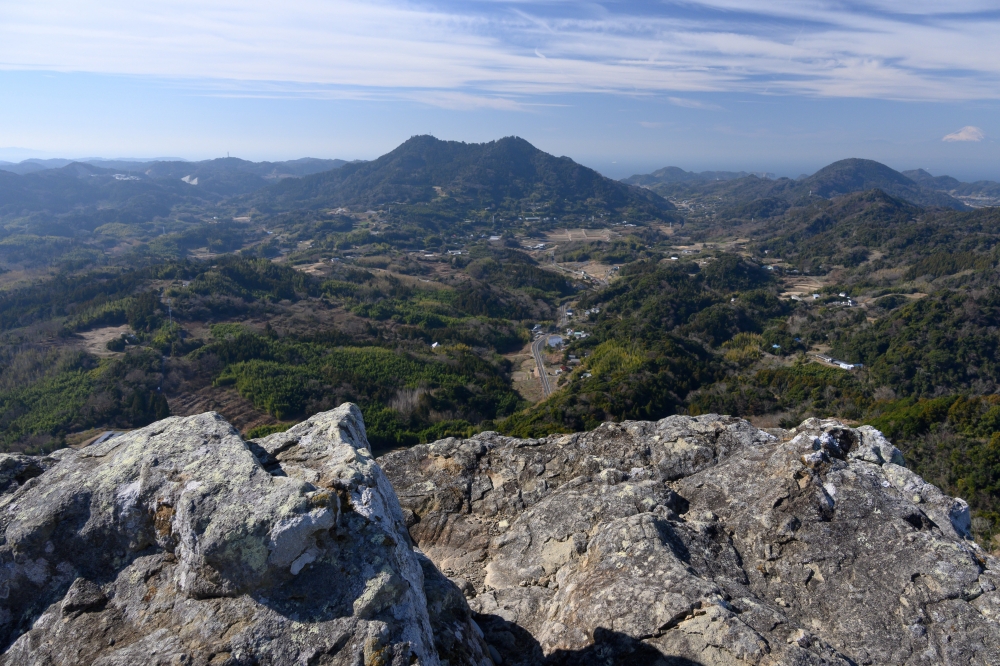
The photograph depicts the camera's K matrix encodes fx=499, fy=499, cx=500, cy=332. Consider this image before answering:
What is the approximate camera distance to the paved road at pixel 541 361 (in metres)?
59.2

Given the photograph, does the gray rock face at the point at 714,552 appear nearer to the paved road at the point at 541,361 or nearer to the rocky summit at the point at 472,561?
the rocky summit at the point at 472,561

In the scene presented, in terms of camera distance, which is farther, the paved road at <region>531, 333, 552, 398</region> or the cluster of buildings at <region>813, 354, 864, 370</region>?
the paved road at <region>531, 333, 552, 398</region>

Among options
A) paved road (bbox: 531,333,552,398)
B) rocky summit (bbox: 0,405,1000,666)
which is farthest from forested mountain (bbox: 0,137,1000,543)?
rocky summit (bbox: 0,405,1000,666)

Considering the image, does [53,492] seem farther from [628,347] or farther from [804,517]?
[628,347]

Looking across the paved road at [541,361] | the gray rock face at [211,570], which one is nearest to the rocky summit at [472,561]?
the gray rock face at [211,570]

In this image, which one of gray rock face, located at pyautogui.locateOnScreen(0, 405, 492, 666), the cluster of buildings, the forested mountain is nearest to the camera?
gray rock face, located at pyautogui.locateOnScreen(0, 405, 492, 666)

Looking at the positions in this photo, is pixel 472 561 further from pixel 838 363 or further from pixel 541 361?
pixel 838 363

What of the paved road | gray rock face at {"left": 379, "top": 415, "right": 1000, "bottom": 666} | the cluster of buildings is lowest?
the paved road

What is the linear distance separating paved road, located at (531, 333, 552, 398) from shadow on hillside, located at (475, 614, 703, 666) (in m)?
49.3

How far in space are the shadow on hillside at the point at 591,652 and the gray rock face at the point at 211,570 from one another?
780mm

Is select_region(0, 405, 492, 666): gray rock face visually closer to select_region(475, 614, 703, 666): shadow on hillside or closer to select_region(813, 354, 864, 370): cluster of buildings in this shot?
select_region(475, 614, 703, 666): shadow on hillside

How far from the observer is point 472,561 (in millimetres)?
10344

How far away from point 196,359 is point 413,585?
60769mm

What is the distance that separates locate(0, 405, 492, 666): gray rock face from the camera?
5461mm
